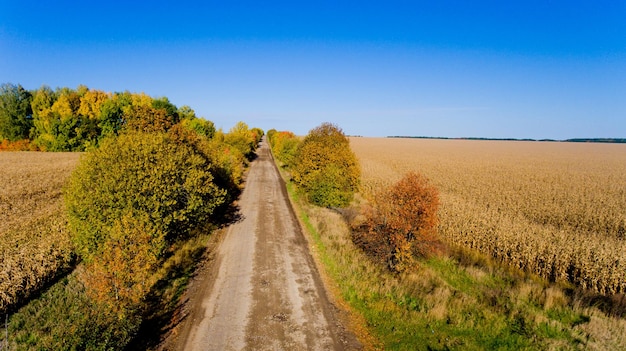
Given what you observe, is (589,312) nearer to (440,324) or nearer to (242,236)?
(440,324)

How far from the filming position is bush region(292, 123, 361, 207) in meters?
32.1

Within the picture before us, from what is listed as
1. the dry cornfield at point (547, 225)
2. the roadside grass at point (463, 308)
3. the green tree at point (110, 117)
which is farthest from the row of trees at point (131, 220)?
the green tree at point (110, 117)

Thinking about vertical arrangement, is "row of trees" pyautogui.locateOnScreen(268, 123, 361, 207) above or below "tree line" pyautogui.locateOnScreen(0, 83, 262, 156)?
below

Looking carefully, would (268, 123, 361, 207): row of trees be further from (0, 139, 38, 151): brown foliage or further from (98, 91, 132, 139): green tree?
(0, 139, 38, 151): brown foliage

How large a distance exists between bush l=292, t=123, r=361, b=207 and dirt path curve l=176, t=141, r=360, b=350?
28.8ft

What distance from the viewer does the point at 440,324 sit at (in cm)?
1316

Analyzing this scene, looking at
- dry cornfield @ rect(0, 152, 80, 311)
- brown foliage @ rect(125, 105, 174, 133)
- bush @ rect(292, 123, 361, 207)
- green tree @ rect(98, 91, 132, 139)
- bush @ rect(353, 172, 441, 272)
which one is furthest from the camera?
green tree @ rect(98, 91, 132, 139)

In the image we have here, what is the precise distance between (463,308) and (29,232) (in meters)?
26.1

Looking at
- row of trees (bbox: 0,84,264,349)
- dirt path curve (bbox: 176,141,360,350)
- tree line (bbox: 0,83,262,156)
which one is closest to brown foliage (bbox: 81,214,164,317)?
row of trees (bbox: 0,84,264,349)

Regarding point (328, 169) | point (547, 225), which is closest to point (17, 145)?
point (328, 169)

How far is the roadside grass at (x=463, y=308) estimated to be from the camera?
39.7 feet

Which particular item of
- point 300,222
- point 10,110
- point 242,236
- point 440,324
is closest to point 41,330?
point 242,236

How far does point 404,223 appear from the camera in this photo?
17.9m

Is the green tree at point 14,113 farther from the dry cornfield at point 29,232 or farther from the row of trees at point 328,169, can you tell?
the row of trees at point 328,169
